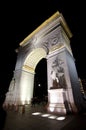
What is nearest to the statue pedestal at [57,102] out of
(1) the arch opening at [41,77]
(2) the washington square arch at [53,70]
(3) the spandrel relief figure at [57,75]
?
(2) the washington square arch at [53,70]

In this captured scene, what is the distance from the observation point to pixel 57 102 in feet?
18.8

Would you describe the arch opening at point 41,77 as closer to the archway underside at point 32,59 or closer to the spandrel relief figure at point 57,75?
the archway underside at point 32,59

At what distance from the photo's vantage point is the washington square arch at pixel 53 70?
19.3ft

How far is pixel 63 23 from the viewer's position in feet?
33.2

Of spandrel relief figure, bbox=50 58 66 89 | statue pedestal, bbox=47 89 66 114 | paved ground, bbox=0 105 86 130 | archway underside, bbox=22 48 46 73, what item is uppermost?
archway underside, bbox=22 48 46 73

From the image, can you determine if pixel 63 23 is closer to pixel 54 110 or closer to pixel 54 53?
pixel 54 53

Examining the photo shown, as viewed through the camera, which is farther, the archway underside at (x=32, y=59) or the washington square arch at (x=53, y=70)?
the archway underside at (x=32, y=59)

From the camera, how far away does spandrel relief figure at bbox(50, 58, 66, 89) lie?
6441 millimetres

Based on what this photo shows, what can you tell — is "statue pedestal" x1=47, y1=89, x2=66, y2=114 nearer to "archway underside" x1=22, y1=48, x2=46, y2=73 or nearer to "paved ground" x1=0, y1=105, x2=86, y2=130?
"paved ground" x1=0, y1=105, x2=86, y2=130

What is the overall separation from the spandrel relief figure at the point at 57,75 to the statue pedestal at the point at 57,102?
18.1 inches

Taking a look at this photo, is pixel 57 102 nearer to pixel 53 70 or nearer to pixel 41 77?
pixel 53 70

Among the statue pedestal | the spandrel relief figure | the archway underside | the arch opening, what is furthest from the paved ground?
the arch opening

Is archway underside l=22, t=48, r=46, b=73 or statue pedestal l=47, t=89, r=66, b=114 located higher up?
archway underside l=22, t=48, r=46, b=73

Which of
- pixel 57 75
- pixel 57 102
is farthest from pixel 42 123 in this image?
pixel 57 75
